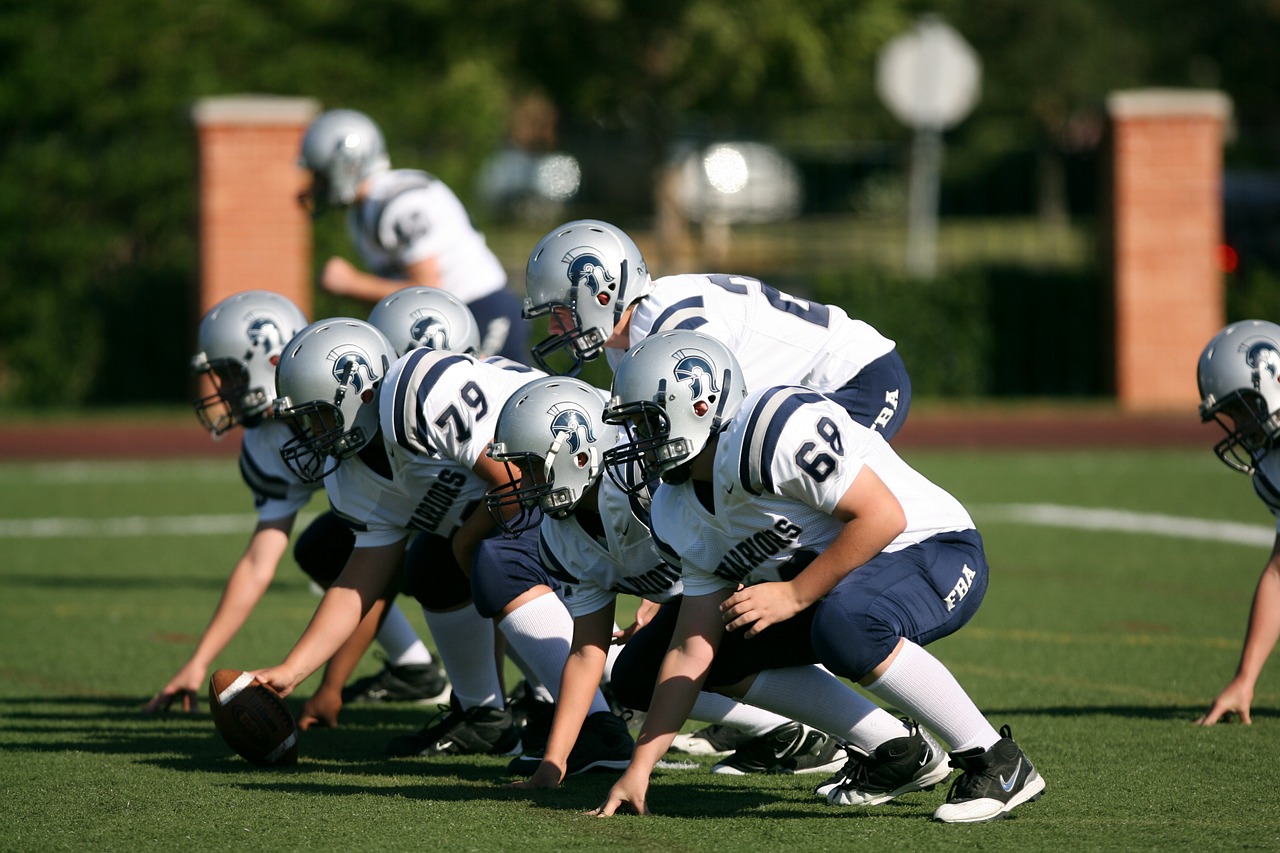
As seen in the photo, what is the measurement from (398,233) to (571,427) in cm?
294

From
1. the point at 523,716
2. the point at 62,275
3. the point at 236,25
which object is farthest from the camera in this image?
the point at 236,25

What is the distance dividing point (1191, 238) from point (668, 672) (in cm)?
1211

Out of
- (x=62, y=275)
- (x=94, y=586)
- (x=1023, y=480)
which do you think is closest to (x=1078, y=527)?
(x=1023, y=480)

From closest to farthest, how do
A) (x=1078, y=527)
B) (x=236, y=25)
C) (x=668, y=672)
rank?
(x=668, y=672) < (x=1078, y=527) < (x=236, y=25)

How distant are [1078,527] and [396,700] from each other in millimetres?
5137

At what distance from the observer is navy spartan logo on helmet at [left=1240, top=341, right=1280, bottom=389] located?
5359mm

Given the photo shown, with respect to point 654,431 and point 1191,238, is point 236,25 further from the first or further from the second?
point 654,431

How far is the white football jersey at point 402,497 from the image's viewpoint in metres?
5.08

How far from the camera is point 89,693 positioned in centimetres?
615

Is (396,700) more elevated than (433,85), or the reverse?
(433,85)

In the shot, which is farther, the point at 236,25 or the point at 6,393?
the point at 236,25

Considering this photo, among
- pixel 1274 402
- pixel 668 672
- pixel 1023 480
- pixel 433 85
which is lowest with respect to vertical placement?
pixel 1023 480

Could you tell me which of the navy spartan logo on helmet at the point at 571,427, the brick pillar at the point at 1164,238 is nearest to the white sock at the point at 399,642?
the navy spartan logo on helmet at the point at 571,427

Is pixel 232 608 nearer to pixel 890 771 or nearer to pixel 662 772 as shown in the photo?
pixel 662 772
